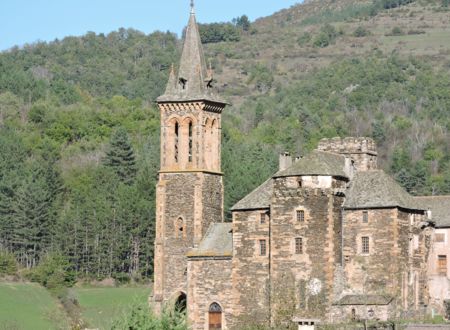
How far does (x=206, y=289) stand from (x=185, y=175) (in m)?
7.69

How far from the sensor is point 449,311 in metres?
77.2

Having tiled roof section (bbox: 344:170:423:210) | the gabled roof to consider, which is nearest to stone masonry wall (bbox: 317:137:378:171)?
tiled roof section (bbox: 344:170:423:210)

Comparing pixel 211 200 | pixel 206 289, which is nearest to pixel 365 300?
pixel 206 289

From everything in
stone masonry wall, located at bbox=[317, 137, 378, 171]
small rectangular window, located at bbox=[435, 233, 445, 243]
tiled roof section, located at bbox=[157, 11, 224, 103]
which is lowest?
small rectangular window, located at bbox=[435, 233, 445, 243]

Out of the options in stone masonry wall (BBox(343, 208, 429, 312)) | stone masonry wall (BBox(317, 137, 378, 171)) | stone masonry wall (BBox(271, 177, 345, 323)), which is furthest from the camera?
stone masonry wall (BBox(317, 137, 378, 171))

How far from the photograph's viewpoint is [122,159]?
136875 millimetres

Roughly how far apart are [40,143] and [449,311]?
85284 mm

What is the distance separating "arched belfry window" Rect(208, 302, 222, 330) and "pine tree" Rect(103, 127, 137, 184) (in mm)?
54190

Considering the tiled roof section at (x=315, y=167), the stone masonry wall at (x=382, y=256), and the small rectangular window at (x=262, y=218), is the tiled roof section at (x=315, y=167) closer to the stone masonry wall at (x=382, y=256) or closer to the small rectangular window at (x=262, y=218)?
the stone masonry wall at (x=382, y=256)

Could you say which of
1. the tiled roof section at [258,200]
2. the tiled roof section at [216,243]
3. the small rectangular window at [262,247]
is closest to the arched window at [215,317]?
the tiled roof section at [216,243]

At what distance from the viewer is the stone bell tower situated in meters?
84.0

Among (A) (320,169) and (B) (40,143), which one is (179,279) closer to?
(A) (320,169)

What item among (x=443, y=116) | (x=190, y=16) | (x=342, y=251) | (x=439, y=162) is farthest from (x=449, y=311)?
(x=443, y=116)

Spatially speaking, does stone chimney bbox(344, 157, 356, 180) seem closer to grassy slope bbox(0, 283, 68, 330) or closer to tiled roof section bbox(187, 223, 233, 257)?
tiled roof section bbox(187, 223, 233, 257)
